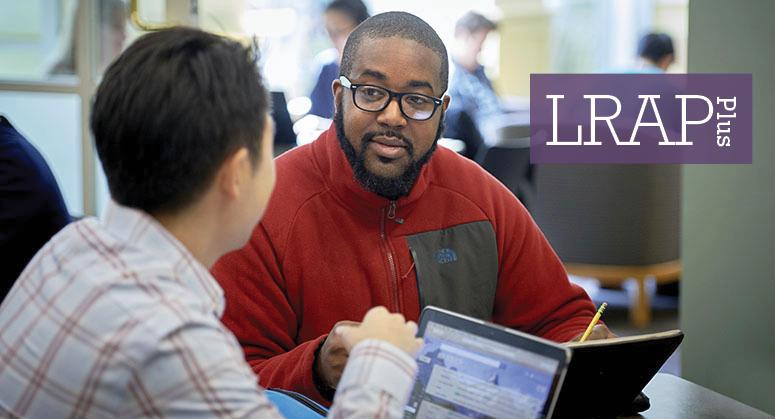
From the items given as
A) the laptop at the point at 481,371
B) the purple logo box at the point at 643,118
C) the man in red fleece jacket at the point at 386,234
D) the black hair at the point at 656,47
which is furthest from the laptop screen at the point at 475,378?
the black hair at the point at 656,47

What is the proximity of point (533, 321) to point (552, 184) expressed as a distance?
289cm

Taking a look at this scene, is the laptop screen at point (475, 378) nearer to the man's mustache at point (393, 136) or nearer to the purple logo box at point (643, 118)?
the man's mustache at point (393, 136)

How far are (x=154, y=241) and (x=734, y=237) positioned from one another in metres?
2.08

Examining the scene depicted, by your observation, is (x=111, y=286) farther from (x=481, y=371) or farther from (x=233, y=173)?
(x=481, y=371)

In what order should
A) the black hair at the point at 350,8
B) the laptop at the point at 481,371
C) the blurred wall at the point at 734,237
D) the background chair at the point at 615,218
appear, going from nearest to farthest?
the laptop at the point at 481,371 → the blurred wall at the point at 734,237 → the background chair at the point at 615,218 → the black hair at the point at 350,8

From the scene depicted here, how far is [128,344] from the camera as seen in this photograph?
93cm

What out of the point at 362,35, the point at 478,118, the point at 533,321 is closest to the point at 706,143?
the point at 533,321

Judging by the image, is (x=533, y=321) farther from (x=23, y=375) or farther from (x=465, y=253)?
(x=23, y=375)

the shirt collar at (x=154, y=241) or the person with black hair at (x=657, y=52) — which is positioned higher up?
the person with black hair at (x=657, y=52)

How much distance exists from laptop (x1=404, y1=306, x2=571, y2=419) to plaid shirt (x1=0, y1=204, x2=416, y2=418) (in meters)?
0.18

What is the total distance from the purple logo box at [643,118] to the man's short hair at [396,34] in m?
1.08

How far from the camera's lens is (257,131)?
110 centimetres

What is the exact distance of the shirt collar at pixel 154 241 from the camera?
1034 mm

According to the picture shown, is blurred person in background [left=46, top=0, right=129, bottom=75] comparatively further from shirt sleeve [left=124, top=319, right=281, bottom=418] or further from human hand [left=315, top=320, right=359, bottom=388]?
shirt sleeve [left=124, top=319, right=281, bottom=418]
